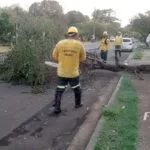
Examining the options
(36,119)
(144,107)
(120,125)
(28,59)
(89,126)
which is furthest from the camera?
(28,59)

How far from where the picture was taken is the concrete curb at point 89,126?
754 centimetres

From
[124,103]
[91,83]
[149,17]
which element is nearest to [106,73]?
[91,83]

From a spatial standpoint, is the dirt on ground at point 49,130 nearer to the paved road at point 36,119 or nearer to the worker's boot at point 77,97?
the paved road at point 36,119

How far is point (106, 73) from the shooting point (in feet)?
61.7

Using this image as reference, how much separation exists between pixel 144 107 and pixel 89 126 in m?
2.53

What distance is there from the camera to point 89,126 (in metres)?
8.92

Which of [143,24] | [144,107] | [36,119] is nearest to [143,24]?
[143,24]

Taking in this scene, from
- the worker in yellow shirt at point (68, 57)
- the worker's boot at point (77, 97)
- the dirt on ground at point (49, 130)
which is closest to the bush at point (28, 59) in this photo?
the dirt on ground at point (49, 130)

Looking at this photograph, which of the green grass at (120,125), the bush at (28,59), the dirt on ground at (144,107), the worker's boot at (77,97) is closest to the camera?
the green grass at (120,125)

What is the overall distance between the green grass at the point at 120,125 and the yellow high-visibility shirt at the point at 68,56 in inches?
47.1

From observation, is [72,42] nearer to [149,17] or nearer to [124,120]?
[124,120]

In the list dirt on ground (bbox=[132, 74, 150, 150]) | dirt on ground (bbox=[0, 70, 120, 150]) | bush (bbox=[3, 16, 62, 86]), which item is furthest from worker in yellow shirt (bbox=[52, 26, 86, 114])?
bush (bbox=[3, 16, 62, 86])

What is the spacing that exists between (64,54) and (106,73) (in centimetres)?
848

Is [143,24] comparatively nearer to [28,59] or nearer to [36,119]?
[28,59]
